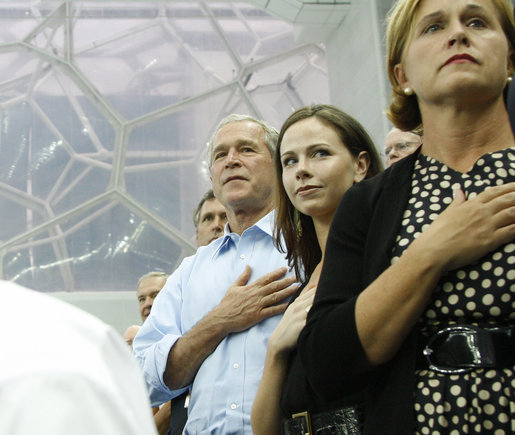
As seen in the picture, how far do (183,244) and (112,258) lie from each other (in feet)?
2.91

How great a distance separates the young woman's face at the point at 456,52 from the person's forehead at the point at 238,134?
1.51 metres

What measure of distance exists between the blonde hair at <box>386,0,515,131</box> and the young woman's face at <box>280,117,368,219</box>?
0.42 meters

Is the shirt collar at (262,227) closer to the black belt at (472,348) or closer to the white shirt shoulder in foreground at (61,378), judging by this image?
the black belt at (472,348)

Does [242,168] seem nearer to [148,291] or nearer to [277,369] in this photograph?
[277,369]

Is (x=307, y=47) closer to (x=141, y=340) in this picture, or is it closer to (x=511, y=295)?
(x=141, y=340)

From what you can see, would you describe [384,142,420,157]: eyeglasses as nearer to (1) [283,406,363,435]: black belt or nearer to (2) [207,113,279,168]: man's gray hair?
(2) [207,113,279,168]: man's gray hair

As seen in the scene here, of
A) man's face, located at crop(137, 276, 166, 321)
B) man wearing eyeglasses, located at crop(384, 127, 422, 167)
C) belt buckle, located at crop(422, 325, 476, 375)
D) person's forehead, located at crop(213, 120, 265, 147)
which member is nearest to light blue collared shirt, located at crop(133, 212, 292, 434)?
person's forehead, located at crop(213, 120, 265, 147)

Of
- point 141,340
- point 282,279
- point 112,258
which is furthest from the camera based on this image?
point 112,258

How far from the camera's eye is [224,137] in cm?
325

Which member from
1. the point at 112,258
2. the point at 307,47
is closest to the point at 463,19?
the point at 112,258

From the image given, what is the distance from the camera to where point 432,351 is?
147 centimetres

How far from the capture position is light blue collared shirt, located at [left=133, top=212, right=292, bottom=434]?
96.7 inches

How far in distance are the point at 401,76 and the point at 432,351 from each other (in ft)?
2.47

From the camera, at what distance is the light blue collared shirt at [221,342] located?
8.05 feet
